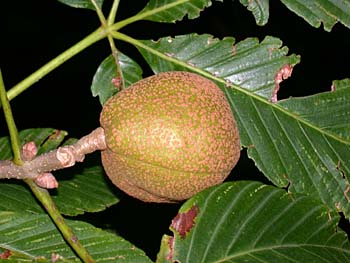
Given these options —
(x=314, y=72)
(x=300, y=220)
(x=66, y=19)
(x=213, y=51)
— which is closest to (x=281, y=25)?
(x=314, y=72)

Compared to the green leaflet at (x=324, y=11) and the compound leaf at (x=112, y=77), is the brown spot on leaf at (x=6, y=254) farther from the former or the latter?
the green leaflet at (x=324, y=11)

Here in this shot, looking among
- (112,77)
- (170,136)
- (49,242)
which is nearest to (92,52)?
(112,77)

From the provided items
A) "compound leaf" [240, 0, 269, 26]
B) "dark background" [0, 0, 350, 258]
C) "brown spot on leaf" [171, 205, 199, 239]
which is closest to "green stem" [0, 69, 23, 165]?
"brown spot on leaf" [171, 205, 199, 239]

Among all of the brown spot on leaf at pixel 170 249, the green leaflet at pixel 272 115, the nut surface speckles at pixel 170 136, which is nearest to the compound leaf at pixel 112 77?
the green leaflet at pixel 272 115

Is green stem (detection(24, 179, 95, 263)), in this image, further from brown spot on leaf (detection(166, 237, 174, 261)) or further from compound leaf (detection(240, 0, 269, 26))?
compound leaf (detection(240, 0, 269, 26))

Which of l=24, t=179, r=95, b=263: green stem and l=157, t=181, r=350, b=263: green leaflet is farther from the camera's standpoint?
l=157, t=181, r=350, b=263: green leaflet

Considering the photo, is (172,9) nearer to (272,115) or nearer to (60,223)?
(272,115)
